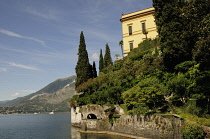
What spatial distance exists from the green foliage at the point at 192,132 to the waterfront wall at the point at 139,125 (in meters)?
0.96

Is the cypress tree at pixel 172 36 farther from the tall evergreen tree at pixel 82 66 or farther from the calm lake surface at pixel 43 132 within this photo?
the tall evergreen tree at pixel 82 66

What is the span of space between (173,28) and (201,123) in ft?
50.0

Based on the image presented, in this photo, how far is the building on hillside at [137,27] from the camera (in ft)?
150

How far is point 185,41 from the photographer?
26891 millimetres

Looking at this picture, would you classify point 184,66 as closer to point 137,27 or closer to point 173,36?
point 173,36

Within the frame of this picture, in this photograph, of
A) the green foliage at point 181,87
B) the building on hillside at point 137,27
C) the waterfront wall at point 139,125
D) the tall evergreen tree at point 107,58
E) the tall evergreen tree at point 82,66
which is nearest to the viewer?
the waterfront wall at point 139,125

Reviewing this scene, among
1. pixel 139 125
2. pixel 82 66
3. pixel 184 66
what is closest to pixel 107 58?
pixel 82 66

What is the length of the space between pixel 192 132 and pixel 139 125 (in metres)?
9.10

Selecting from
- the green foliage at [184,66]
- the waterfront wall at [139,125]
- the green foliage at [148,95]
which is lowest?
the waterfront wall at [139,125]

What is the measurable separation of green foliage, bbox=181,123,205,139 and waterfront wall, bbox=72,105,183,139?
956 millimetres

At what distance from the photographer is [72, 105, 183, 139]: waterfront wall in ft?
73.8

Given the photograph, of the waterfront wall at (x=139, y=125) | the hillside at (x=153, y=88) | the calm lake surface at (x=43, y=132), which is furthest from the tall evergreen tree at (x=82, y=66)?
A: the calm lake surface at (x=43, y=132)

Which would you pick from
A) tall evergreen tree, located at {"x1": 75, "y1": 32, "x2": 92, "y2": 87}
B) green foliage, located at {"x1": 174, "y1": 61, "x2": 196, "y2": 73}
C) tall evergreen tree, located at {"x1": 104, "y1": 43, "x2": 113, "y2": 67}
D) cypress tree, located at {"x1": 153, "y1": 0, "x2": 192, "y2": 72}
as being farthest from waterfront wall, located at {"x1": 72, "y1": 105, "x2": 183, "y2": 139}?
tall evergreen tree, located at {"x1": 104, "y1": 43, "x2": 113, "y2": 67}

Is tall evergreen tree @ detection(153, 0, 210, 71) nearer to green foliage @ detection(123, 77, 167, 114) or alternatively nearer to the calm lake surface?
green foliage @ detection(123, 77, 167, 114)
